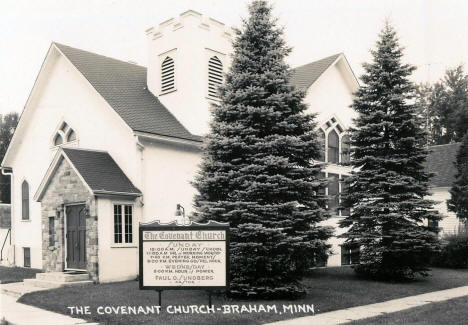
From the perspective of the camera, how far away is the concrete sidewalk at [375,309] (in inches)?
411

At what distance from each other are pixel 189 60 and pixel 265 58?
7.99 m

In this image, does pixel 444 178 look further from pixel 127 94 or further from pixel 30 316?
pixel 30 316

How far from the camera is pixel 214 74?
70.5 ft

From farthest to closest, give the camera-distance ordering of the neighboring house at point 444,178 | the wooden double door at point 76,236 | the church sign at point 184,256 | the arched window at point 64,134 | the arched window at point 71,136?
the neighboring house at point 444,178, the arched window at point 64,134, the arched window at point 71,136, the wooden double door at point 76,236, the church sign at point 184,256

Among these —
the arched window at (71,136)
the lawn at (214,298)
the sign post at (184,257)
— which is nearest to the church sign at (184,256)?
the sign post at (184,257)

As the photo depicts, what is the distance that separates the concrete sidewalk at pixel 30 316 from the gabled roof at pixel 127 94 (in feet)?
23.4

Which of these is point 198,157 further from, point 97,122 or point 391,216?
point 391,216

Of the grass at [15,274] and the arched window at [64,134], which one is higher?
the arched window at [64,134]

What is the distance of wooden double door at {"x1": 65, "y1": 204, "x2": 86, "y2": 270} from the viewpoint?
55.8ft

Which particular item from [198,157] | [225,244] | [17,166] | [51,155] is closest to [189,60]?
[198,157]

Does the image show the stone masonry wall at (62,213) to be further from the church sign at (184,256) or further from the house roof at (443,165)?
the house roof at (443,165)

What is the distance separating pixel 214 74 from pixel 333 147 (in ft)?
21.2

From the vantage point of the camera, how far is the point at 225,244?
1075cm

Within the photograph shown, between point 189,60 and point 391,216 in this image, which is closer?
point 391,216
